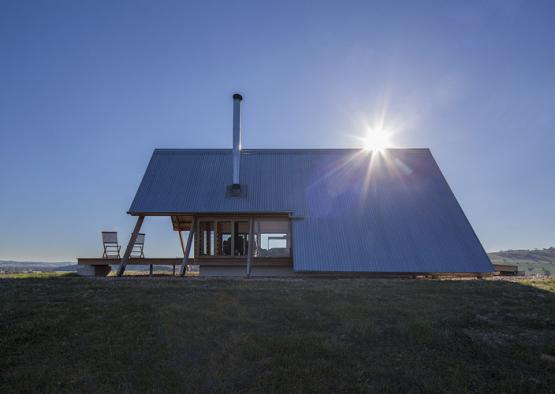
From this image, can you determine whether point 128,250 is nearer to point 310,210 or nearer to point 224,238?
point 224,238

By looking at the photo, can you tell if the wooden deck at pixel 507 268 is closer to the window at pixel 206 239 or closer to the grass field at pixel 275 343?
the grass field at pixel 275 343

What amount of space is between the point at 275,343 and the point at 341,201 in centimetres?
1225

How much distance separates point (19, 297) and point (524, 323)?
1091cm

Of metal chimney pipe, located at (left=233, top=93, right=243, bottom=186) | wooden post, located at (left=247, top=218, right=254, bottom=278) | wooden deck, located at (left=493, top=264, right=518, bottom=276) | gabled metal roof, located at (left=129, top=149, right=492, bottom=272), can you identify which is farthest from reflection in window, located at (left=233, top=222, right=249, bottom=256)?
wooden deck, located at (left=493, top=264, right=518, bottom=276)

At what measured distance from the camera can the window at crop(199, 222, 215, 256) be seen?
58.7 feet

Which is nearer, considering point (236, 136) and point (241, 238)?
point (236, 136)

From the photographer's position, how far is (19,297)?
880 centimetres

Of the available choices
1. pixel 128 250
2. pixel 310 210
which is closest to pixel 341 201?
pixel 310 210

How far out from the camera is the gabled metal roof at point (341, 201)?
1521 centimetres

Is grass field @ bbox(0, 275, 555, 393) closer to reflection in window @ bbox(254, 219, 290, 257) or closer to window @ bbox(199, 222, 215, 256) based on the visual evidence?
reflection in window @ bbox(254, 219, 290, 257)

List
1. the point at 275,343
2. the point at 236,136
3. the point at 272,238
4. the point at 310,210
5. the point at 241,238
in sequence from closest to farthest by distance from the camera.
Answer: the point at 275,343 → the point at 310,210 → the point at 272,238 → the point at 236,136 → the point at 241,238

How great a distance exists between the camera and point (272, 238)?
17719 millimetres

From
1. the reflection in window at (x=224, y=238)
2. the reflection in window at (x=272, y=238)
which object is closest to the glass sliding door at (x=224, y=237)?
the reflection in window at (x=224, y=238)

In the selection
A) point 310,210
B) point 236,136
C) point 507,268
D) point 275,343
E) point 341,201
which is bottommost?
point 275,343
